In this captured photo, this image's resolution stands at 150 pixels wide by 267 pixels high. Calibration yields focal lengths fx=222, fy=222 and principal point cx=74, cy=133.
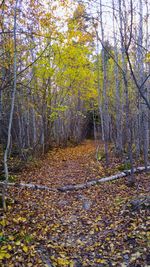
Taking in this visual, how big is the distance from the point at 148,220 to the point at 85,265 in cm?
177

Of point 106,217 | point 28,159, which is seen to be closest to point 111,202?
point 106,217

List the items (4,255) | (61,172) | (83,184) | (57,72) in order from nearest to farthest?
(4,255) < (83,184) < (61,172) < (57,72)

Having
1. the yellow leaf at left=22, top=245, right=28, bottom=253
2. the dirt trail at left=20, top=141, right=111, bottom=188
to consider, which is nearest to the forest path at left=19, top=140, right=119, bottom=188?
the dirt trail at left=20, top=141, right=111, bottom=188

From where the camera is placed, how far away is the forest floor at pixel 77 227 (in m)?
3.70

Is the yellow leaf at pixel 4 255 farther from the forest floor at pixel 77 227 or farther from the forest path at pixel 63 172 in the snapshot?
the forest path at pixel 63 172

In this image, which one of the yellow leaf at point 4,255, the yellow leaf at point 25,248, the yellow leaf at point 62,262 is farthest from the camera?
the yellow leaf at point 25,248

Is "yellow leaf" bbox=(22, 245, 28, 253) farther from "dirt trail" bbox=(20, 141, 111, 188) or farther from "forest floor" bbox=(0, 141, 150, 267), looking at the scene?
"dirt trail" bbox=(20, 141, 111, 188)

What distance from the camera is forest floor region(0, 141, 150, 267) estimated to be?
3.70m

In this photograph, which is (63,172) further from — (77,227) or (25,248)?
(25,248)

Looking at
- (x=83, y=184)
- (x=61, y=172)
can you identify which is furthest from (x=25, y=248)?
(x=61, y=172)

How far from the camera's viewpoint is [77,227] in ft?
16.2

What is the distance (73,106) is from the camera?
65.4 feet

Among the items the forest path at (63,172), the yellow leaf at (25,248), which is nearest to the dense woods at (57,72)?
the forest path at (63,172)

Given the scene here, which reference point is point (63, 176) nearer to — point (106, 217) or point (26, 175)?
point (26, 175)
